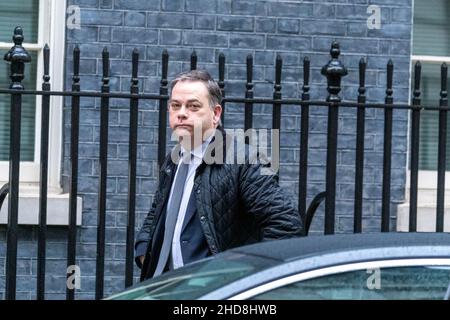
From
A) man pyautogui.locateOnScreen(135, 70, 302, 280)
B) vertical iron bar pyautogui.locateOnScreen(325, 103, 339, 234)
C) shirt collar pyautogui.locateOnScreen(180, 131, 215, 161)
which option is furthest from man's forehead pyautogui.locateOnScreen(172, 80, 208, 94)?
vertical iron bar pyautogui.locateOnScreen(325, 103, 339, 234)

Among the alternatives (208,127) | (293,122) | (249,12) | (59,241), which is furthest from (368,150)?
(208,127)

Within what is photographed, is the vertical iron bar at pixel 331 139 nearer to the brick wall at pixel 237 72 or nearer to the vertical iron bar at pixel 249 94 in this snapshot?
the vertical iron bar at pixel 249 94

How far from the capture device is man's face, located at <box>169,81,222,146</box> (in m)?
5.62

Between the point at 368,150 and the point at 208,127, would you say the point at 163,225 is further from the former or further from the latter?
the point at 368,150

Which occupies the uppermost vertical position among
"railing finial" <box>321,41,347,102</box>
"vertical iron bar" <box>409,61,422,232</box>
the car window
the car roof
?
"railing finial" <box>321,41,347,102</box>

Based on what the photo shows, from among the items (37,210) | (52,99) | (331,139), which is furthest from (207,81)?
(52,99)

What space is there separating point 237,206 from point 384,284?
6.03 feet

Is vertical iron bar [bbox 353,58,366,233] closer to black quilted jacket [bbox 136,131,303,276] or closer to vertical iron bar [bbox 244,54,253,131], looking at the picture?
vertical iron bar [bbox 244,54,253,131]

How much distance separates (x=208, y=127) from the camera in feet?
18.6

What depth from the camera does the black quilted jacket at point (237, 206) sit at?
18.1 feet

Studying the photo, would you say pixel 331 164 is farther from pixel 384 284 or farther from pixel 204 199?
pixel 384 284

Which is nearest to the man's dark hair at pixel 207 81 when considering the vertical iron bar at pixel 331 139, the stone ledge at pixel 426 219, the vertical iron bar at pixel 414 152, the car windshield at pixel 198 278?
the vertical iron bar at pixel 331 139

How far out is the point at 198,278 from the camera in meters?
4.08
